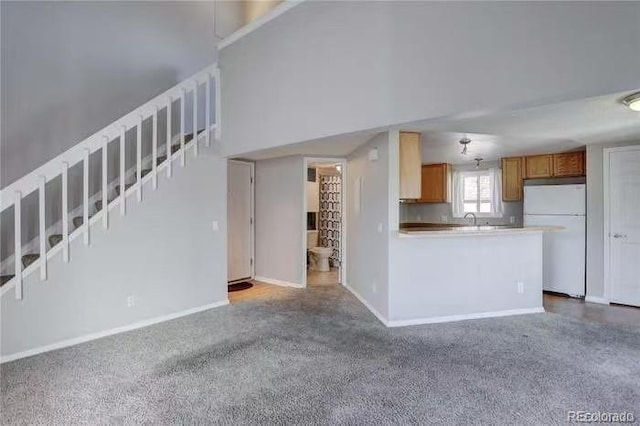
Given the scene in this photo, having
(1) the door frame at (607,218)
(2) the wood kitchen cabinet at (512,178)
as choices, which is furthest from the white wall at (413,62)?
(2) the wood kitchen cabinet at (512,178)

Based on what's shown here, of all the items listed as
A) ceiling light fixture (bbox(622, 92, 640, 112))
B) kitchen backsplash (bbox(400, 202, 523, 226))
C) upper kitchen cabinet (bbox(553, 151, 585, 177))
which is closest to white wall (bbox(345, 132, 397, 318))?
ceiling light fixture (bbox(622, 92, 640, 112))

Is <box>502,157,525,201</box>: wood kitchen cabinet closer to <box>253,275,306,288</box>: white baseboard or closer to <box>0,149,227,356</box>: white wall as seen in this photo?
<box>253,275,306,288</box>: white baseboard

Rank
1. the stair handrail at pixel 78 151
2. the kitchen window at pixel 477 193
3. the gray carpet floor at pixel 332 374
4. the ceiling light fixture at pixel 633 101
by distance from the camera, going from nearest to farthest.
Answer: the gray carpet floor at pixel 332 374 < the ceiling light fixture at pixel 633 101 < the stair handrail at pixel 78 151 < the kitchen window at pixel 477 193

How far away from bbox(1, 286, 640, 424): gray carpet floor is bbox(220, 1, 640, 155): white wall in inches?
78.5

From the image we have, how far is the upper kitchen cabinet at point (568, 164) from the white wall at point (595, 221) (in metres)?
0.23

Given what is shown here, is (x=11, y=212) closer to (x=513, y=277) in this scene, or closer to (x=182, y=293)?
(x=182, y=293)

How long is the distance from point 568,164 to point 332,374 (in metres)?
4.69

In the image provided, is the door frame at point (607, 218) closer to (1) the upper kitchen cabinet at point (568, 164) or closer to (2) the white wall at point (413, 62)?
(1) the upper kitchen cabinet at point (568, 164)

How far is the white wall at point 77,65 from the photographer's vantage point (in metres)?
3.92

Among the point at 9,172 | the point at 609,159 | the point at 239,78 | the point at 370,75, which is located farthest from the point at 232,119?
the point at 609,159

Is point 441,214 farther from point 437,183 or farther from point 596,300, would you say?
point 596,300

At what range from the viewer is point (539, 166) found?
18.0 feet

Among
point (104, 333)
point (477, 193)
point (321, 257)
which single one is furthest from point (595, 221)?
point (104, 333)

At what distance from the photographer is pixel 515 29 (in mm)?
2510
